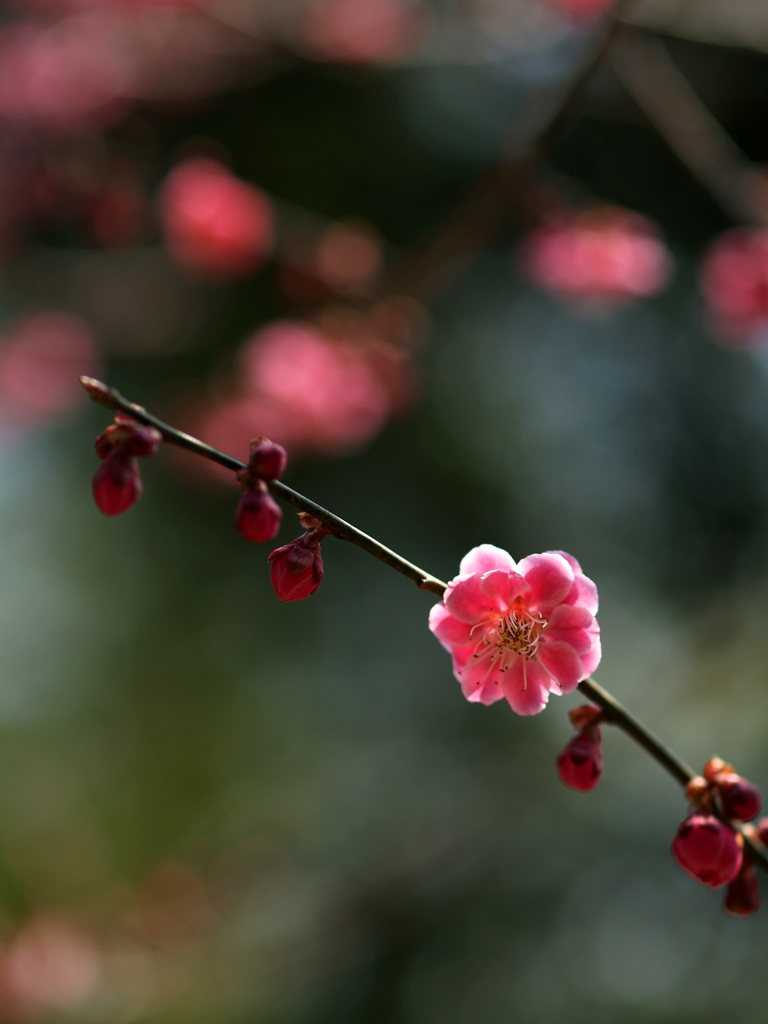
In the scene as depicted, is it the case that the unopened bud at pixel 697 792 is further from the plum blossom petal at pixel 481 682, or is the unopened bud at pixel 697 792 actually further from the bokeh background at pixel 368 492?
the bokeh background at pixel 368 492

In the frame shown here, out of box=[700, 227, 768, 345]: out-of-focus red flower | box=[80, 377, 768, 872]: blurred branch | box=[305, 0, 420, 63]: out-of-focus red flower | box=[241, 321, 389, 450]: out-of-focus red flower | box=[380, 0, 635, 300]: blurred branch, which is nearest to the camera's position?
box=[80, 377, 768, 872]: blurred branch

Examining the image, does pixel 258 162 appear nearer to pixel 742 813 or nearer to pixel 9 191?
pixel 9 191

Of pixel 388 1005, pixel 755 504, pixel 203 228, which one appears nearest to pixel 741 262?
pixel 203 228

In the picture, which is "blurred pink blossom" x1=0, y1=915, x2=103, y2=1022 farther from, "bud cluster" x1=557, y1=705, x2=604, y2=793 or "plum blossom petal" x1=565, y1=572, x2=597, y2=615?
"plum blossom petal" x1=565, y1=572, x2=597, y2=615

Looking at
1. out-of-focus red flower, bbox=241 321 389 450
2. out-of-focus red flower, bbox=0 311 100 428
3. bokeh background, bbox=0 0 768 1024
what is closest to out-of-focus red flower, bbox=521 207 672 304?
bokeh background, bbox=0 0 768 1024

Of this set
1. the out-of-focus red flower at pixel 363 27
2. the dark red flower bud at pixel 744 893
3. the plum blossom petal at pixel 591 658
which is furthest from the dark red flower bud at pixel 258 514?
the out-of-focus red flower at pixel 363 27

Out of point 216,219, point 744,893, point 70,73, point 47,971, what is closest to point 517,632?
point 744,893

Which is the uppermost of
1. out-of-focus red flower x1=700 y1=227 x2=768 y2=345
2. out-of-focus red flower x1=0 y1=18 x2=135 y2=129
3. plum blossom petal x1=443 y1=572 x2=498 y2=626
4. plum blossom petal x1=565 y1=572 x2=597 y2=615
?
out-of-focus red flower x1=0 y1=18 x2=135 y2=129
